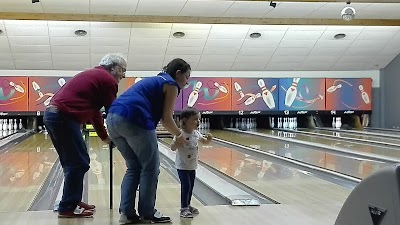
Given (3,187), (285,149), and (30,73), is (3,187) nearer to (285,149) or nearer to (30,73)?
(285,149)

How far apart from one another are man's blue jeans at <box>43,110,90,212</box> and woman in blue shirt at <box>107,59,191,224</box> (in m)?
0.29

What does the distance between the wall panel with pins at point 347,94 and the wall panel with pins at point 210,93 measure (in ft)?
9.09

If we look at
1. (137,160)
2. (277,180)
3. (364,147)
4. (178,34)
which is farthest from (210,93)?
(137,160)

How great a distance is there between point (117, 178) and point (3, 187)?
116 centimetres

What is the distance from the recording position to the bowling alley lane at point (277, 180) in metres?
4.54

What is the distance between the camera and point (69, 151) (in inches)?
141

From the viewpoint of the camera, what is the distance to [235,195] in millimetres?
4441

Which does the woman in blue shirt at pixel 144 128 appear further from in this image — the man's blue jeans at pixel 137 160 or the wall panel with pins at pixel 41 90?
the wall panel with pins at pixel 41 90

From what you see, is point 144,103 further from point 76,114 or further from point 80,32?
point 80,32

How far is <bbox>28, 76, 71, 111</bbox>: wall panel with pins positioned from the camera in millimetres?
13234

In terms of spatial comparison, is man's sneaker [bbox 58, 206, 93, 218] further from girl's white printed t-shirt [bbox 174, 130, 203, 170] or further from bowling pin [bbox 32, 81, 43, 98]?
bowling pin [bbox 32, 81, 43, 98]

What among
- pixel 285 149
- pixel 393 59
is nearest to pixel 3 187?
pixel 285 149

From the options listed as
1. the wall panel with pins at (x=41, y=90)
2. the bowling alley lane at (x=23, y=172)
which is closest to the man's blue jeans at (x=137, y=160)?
the bowling alley lane at (x=23, y=172)

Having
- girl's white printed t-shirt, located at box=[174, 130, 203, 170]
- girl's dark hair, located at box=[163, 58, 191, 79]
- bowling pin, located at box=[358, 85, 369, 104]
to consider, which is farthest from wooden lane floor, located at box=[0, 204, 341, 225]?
bowling pin, located at box=[358, 85, 369, 104]
